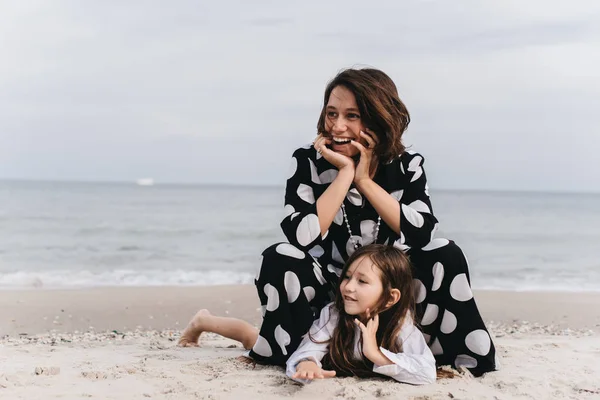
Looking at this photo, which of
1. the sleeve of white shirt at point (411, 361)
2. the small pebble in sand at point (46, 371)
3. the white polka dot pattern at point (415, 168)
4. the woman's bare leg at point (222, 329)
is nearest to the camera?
the sleeve of white shirt at point (411, 361)

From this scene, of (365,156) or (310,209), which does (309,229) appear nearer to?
(310,209)

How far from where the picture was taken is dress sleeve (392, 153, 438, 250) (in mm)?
3762

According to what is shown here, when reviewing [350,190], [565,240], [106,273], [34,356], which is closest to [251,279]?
[106,273]

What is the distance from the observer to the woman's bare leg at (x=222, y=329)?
16.3 feet

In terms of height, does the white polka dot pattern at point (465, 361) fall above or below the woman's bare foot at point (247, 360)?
above

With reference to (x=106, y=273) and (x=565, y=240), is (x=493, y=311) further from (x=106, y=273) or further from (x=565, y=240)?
(x=565, y=240)

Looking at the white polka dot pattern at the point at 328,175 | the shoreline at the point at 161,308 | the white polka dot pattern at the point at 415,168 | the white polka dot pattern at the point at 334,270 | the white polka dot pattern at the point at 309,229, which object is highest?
the white polka dot pattern at the point at 415,168

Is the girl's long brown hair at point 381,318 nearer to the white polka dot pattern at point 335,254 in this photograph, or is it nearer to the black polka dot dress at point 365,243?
the black polka dot dress at point 365,243

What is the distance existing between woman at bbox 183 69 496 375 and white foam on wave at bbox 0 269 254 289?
7.54 m

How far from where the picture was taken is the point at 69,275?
12.0 m

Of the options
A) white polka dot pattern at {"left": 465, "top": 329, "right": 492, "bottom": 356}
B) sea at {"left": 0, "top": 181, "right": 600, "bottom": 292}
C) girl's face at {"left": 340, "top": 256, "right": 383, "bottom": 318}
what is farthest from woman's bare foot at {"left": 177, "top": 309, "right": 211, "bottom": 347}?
sea at {"left": 0, "top": 181, "right": 600, "bottom": 292}

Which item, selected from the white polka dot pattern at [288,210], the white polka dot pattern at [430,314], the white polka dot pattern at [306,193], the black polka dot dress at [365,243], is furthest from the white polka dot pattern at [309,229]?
the white polka dot pattern at [430,314]

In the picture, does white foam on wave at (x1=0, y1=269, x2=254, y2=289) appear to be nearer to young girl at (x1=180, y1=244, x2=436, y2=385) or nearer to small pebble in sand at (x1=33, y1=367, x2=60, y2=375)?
small pebble in sand at (x1=33, y1=367, x2=60, y2=375)

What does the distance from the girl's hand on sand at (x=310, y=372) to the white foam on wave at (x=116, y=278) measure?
310 inches
